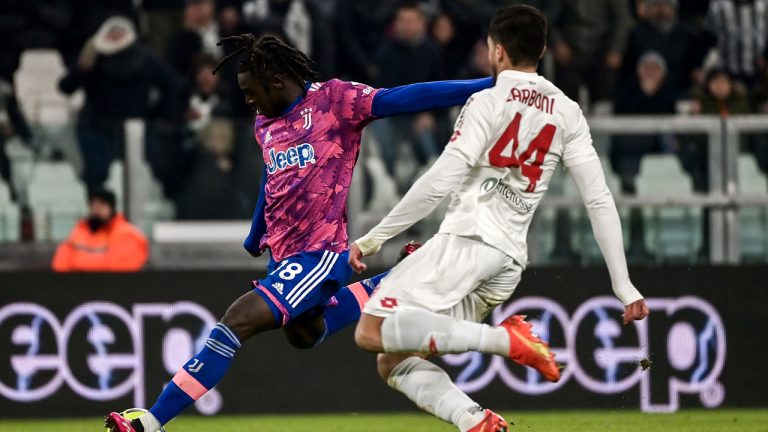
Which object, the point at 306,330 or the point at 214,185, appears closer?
the point at 306,330

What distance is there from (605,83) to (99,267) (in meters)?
4.81

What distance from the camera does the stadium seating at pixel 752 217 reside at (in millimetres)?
10102

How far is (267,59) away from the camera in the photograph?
669cm

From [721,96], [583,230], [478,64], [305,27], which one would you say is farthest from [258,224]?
[721,96]

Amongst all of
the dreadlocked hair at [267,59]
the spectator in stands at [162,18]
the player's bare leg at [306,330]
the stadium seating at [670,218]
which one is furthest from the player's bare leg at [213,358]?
the spectator in stands at [162,18]

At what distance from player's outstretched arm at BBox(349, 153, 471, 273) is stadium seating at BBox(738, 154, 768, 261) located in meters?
4.95

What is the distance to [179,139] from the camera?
403 inches

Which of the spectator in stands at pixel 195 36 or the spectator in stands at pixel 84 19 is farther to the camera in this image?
the spectator in stands at pixel 195 36

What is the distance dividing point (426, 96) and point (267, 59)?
781 mm

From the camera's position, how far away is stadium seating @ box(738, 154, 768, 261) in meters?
10.1

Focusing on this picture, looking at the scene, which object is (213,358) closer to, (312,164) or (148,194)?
(312,164)

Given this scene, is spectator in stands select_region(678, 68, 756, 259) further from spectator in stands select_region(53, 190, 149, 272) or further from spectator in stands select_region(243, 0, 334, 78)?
spectator in stands select_region(53, 190, 149, 272)

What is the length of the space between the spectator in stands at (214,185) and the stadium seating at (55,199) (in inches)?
27.6

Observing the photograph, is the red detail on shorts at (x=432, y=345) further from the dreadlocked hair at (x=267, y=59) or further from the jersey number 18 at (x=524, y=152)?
the dreadlocked hair at (x=267, y=59)
